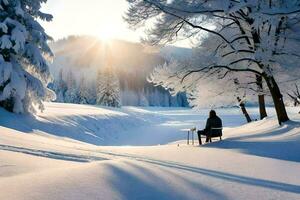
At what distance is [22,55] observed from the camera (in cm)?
2439

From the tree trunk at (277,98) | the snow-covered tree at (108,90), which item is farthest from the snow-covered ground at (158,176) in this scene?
the snow-covered tree at (108,90)

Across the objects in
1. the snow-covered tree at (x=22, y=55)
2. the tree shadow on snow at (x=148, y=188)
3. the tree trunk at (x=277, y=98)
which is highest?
the snow-covered tree at (x=22, y=55)

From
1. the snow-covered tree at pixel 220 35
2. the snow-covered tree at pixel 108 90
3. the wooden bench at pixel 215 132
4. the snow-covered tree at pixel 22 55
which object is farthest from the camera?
the snow-covered tree at pixel 108 90

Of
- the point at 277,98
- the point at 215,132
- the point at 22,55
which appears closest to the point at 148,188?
the point at 215,132

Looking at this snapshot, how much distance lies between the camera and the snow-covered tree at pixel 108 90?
81.6 meters

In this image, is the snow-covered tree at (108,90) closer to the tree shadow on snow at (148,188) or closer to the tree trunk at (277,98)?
the tree trunk at (277,98)

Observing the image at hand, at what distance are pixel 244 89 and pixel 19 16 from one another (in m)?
13.7

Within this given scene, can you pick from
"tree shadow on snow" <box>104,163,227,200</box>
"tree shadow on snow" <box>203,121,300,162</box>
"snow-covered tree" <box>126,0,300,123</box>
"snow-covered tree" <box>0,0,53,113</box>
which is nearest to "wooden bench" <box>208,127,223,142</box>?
"tree shadow on snow" <box>203,121,300,162</box>

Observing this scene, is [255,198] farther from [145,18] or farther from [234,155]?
[145,18]

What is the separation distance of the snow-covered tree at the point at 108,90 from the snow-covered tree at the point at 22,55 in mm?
55317

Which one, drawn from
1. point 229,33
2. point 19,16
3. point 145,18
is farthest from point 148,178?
point 19,16

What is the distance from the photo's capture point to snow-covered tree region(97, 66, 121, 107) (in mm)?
81562

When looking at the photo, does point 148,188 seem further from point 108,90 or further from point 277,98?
point 108,90

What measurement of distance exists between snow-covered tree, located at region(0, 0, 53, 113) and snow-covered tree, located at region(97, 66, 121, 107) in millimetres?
55317
